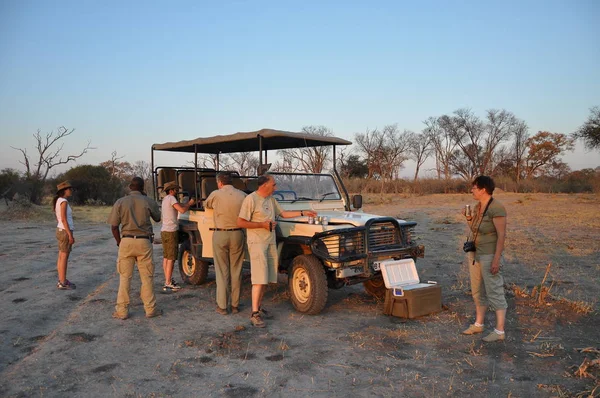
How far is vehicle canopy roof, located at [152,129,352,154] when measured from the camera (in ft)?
23.7

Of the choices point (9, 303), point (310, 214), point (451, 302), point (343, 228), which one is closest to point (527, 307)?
point (451, 302)

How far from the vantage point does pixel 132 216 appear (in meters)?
5.98

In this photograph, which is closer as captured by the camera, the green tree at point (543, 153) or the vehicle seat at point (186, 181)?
the vehicle seat at point (186, 181)

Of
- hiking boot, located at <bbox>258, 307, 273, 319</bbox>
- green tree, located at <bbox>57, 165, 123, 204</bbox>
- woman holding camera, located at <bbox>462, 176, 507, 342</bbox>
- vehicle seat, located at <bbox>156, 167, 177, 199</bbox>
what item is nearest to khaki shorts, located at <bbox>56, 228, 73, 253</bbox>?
vehicle seat, located at <bbox>156, 167, 177, 199</bbox>

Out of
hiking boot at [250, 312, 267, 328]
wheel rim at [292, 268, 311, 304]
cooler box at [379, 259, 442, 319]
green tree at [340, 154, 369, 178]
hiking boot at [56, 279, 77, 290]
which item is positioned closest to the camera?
hiking boot at [250, 312, 267, 328]

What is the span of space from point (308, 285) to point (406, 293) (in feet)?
3.98

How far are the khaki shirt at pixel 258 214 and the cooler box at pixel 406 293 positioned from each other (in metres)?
1.47

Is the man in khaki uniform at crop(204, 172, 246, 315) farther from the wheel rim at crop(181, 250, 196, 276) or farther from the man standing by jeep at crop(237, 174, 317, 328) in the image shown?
the wheel rim at crop(181, 250, 196, 276)

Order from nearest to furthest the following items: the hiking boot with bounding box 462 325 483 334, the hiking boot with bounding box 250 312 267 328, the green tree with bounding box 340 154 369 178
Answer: the hiking boot with bounding box 462 325 483 334 → the hiking boot with bounding box 250 312 267 328 → the green tree with bounding box 340 154 369 178

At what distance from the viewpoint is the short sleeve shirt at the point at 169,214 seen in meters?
7.43

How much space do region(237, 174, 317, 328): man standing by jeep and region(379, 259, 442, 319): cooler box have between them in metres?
1.40

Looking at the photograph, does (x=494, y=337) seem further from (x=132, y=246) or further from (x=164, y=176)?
(x=164, y=176)

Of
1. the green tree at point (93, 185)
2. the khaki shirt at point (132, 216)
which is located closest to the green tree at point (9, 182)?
the green tree at point (93, 185)

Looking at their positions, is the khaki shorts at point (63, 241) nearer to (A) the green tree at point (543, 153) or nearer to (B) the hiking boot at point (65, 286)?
(B) the hiking boot at point (65, 286)
